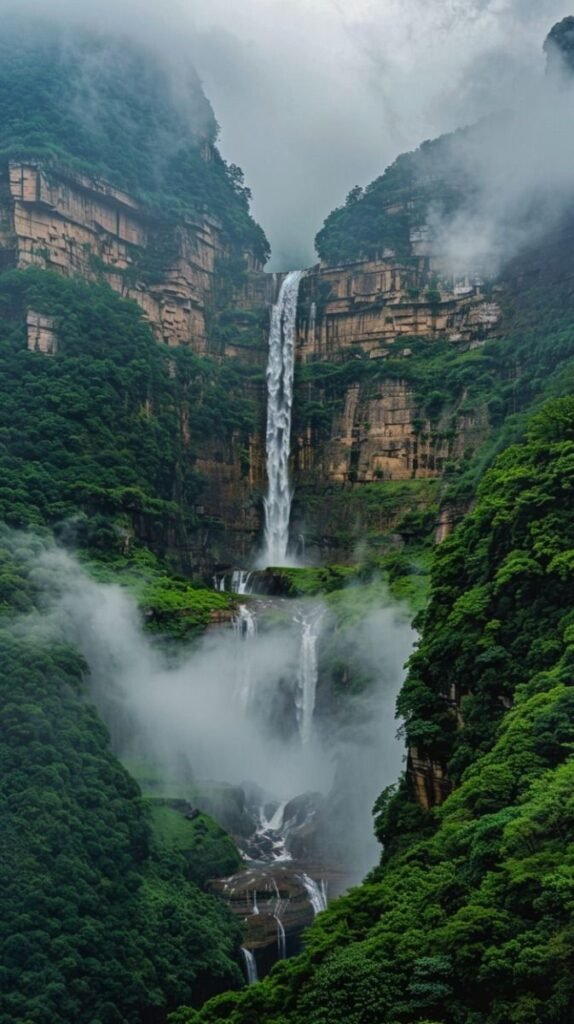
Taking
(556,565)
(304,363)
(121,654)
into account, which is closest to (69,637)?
(121,654)

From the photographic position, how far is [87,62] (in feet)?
254

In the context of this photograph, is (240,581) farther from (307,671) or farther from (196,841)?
(196,841)

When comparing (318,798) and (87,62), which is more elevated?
(87,62)

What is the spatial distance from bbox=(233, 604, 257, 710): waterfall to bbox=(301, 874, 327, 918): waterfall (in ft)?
42.7

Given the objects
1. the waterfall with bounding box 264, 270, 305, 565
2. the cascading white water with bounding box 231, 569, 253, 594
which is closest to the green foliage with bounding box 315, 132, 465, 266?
the waterfall with bounding box 264, 270, 305, 565

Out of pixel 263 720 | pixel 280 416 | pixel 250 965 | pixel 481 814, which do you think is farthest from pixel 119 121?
pixel 481 814

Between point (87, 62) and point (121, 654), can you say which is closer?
point (121, 654)

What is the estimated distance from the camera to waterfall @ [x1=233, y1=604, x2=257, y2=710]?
5253 centimetres

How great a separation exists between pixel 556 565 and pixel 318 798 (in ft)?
58.6

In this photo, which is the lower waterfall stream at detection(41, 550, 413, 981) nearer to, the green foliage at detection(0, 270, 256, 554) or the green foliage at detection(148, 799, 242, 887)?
the green foliage at detection(148, 799, 242, 887)

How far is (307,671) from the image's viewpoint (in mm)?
52625

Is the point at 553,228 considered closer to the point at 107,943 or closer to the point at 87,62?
the point at 87,62

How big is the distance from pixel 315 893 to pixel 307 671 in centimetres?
1426

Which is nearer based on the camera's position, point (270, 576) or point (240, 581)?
point (270, 576)
